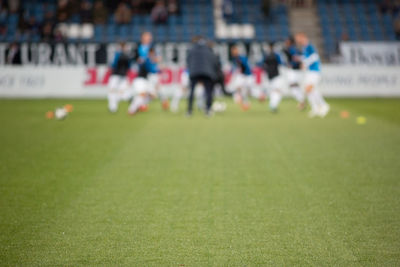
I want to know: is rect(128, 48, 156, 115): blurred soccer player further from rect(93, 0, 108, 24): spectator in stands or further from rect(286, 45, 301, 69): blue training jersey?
rect(93, 0, 108, 24): spectator in stands

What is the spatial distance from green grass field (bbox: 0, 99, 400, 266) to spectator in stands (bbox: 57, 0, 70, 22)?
15681 millimetres

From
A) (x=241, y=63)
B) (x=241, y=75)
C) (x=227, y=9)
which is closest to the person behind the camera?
(x=241, y=63)

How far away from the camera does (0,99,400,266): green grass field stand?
3.91 metres

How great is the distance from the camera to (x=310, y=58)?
13734 millimetres

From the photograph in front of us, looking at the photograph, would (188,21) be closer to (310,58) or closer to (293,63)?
(293,63)

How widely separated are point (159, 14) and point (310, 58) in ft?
46.1

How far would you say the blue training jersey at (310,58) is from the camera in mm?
13688

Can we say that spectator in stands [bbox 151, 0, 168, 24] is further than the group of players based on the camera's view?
Yes

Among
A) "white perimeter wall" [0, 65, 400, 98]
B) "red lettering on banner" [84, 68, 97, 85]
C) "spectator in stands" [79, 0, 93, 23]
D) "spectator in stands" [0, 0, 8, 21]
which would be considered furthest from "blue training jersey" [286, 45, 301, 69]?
"spectator in stands" [0, 0, 8, 21]

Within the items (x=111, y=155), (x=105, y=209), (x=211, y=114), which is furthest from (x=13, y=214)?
(x=211, y=114)

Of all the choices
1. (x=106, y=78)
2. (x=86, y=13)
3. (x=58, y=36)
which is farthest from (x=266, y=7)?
(x=58, y=36)

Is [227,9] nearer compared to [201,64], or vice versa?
[201,64]

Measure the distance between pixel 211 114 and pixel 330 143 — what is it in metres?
5.75

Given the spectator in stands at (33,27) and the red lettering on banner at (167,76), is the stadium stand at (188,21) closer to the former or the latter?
the spectator in stands at (33,27)
